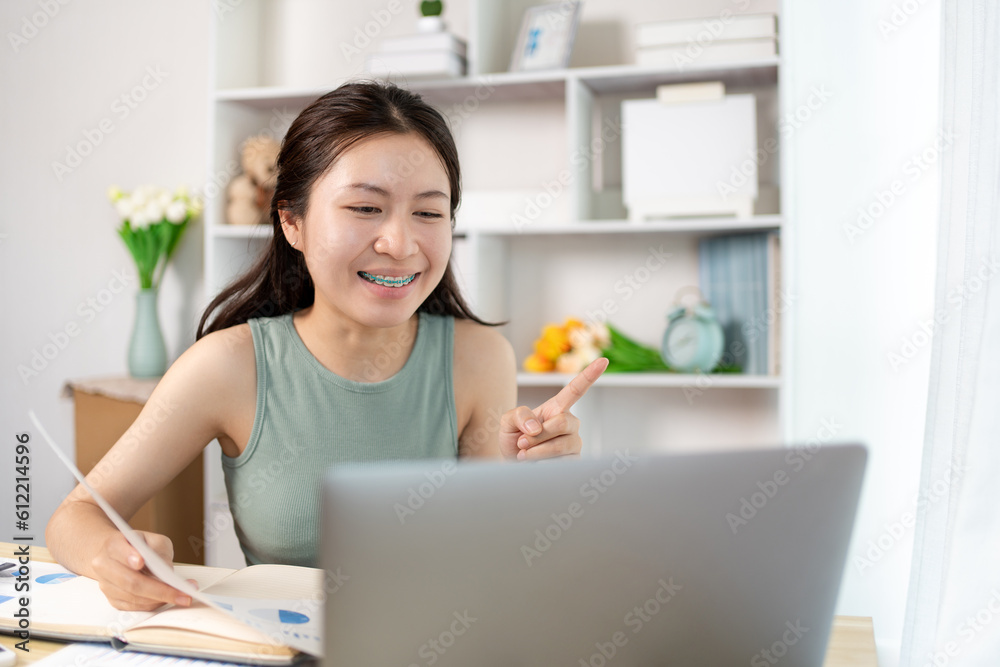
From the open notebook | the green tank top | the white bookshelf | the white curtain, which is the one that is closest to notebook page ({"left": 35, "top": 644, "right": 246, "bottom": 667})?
the open notebook

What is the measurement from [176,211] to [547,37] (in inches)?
50.4

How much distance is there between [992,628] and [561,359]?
1341 millimetres

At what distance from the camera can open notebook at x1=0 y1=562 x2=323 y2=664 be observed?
0.74 metres

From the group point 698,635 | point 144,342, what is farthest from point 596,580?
point 144,342

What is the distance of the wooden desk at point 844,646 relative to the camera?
77cm

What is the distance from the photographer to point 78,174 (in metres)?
2.88

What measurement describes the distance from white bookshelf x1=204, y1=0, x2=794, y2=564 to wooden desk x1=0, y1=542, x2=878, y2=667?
1.34 m

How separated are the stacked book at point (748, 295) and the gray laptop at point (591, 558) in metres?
1.56

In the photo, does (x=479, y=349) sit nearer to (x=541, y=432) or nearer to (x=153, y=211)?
(x=541, y=432)

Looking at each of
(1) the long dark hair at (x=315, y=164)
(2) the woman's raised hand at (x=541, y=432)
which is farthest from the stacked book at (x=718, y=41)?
(2) the woman's raised hand at (x=541, y=432)

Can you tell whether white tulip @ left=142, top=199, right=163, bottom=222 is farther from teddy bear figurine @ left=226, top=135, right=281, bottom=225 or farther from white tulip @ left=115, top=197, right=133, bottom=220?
teddy bear figurine @ left=226, top=135, right=281, bottom=225

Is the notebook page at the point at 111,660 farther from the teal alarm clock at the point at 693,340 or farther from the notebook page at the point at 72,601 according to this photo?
the teal alarm clock at the point at 693,340

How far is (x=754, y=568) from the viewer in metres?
0.58

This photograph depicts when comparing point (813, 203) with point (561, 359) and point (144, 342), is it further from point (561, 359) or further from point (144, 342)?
point (144, 342)
